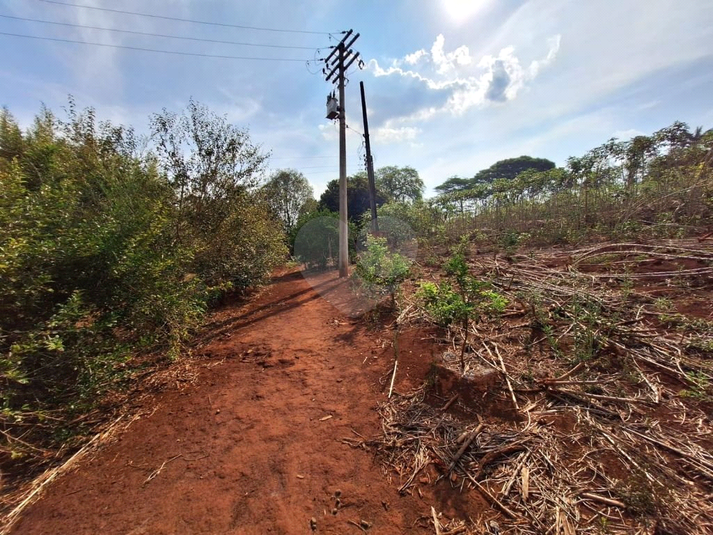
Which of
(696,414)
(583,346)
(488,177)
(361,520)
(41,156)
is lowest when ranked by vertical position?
(361,520)

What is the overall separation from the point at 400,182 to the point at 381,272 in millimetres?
22319

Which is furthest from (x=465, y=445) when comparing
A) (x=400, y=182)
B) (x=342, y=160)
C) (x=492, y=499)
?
(x=400, y=182)

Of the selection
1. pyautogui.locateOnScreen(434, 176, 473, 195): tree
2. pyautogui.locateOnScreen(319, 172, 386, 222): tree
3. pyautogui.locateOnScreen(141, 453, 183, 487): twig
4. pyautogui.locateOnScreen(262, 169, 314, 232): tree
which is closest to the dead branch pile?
pyautogui.locateOnScreen(141, 453, 183, 487): twig

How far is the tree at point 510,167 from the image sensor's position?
28.7 m

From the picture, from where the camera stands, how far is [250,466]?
78.8 inches

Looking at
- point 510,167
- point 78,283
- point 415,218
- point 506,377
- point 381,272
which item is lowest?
point 506,377

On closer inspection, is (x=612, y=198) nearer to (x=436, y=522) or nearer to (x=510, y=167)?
(x=436, y=522)

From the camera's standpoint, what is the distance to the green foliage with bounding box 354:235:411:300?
521 cm

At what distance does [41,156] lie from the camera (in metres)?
3.85

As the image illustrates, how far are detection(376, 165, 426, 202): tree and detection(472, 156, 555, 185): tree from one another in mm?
8730

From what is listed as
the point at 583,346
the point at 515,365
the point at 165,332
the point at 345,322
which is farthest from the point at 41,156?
the point at 583,346

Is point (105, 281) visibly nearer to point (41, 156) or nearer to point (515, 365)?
point (41, 156)

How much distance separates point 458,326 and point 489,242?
6.60 meters

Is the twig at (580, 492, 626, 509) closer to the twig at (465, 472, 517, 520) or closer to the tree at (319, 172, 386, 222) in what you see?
the twig at (465, 472, 517, 520)
